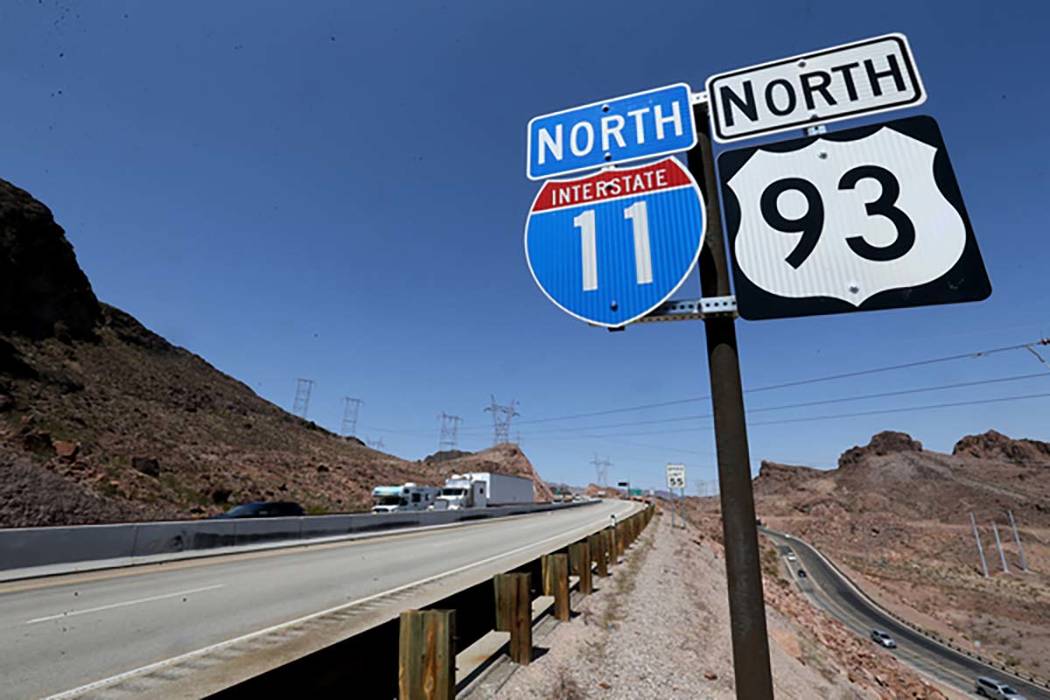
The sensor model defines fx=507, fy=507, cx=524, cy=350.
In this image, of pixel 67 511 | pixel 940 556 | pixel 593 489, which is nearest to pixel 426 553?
pixel 67 511

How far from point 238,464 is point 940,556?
94.8m

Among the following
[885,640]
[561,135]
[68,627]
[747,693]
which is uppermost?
[561,135]

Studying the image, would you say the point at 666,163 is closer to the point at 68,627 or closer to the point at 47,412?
the point at 68,627

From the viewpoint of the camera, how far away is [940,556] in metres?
76.0

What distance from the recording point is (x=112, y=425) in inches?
1398

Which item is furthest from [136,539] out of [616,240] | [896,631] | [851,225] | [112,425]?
[896,631]

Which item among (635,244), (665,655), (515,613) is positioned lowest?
(665,655)

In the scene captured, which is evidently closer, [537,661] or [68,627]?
[537,661]

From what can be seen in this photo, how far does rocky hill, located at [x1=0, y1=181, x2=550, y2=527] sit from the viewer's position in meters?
24.2

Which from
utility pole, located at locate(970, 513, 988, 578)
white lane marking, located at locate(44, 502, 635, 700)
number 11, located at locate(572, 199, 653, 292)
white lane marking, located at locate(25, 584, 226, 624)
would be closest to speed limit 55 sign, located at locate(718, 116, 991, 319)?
number 11, located at locate(572, 199, 653, 292)

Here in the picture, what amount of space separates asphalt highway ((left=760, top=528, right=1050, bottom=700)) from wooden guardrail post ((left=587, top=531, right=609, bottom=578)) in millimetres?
37928

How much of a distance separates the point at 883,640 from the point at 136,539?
48.6 m

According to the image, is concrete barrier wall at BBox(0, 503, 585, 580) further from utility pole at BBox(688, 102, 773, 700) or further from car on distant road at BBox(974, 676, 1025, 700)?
car on distant road at BBox(974, 676, 1025, 700)

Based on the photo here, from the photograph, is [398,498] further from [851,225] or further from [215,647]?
[851,225]
